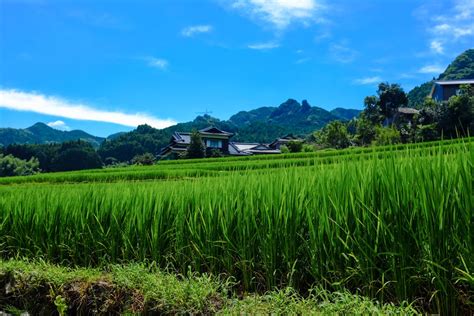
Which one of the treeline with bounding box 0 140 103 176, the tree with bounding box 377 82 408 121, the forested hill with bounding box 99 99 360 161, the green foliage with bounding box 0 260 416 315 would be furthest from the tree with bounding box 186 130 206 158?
the green foliage with bounding box 0 260 416 315

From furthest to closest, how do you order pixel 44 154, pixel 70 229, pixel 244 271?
pixel 44 154 → pixel 70 229 → pixel 244 271

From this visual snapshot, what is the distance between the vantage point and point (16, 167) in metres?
60.4

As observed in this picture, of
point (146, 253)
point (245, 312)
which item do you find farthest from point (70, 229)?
point (245, 312)

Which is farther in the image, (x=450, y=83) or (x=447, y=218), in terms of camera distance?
(x=450, y=83)

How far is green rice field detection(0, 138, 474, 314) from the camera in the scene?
224cm

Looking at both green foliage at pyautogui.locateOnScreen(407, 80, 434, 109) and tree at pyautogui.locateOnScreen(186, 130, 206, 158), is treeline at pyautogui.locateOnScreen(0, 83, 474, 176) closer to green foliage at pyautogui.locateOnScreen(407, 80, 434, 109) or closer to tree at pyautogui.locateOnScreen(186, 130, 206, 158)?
tree at pyautogui.locateOnScreen(186, 130, 206, 158)

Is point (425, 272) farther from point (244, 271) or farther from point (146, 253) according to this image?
point (146, 253)

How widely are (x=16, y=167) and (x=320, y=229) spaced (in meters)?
66.8

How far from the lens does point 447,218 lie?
2.23 meters

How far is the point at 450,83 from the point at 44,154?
199 ft

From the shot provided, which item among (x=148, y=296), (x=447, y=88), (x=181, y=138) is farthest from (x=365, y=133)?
(x=148, y=296)

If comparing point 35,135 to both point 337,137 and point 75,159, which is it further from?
point 337,137

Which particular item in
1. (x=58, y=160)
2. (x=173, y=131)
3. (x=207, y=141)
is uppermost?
(x=173, y=131)

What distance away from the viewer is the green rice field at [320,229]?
2.24m
